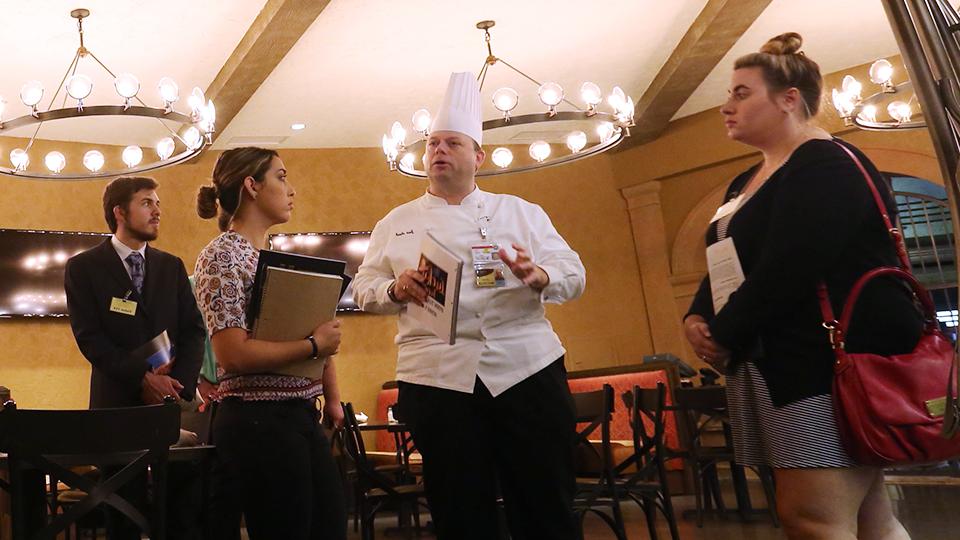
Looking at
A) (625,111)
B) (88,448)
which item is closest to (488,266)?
(88,448)

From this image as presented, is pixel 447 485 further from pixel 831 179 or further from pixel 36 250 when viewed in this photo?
pixel 36 250

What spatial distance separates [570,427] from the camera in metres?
1.84

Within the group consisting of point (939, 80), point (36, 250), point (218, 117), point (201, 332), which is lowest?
point (939, 80)

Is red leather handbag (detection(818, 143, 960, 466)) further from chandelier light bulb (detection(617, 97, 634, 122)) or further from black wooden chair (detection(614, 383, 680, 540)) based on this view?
chandelier light bulb (detection(617, 97, 634, 122))

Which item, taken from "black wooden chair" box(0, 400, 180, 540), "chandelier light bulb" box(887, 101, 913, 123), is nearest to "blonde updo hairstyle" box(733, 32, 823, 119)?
"black wooden chair" box(0, 400, 180, 540)

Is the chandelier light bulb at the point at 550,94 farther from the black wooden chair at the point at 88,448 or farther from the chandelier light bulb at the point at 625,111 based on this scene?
the black wooden chair at the point at 88,448

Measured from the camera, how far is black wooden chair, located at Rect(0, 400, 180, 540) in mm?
1876

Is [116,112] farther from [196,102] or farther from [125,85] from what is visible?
[196,102]

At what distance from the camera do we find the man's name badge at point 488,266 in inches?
72.9

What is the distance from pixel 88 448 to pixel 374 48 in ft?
17.4

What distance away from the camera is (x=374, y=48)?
6.79 m

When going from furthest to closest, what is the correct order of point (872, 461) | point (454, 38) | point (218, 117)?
point (218, 117) → point (454, 38) → point (872, 461)

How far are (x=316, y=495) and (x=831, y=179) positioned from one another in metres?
1.19

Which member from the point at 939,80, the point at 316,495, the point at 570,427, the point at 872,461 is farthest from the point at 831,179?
the point at 316,495
